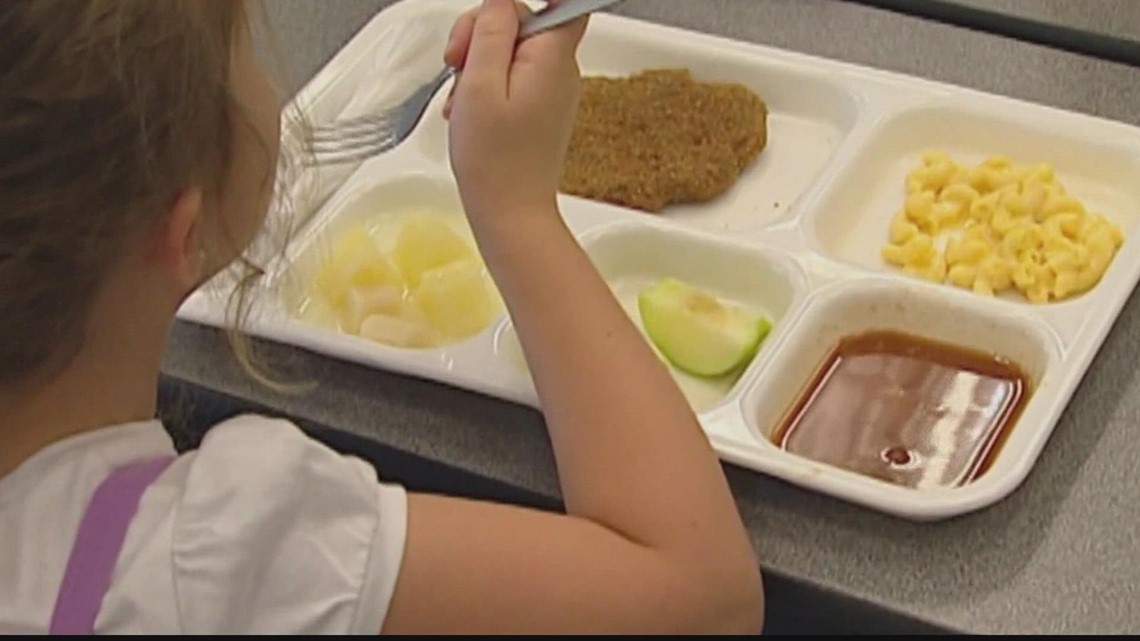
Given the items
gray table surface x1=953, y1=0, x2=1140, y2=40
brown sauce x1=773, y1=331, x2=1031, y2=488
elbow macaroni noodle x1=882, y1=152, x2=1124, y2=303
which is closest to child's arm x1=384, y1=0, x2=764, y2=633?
brown sauce x1=773, y1=331, x2=1031, y2=488

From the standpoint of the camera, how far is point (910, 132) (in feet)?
3.95

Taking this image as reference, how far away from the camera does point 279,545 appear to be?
754mm

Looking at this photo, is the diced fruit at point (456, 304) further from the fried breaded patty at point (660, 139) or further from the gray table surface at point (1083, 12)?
the gray table surface at point (1083, 12)

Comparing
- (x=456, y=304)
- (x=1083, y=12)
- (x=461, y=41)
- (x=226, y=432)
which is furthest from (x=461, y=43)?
(x=1083, y=12)

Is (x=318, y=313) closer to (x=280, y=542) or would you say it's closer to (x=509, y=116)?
(x=509, y=116)

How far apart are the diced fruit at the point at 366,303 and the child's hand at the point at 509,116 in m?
0.17

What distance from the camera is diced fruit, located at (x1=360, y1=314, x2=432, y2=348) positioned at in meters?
1.07

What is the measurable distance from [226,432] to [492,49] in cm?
27

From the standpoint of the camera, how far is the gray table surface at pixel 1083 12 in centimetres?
125

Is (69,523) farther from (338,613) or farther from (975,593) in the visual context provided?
(975,593)

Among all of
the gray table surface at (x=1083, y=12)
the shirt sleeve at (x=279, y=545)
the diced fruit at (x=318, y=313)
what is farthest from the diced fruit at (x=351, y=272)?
the gray table surface at (x=1083, y=12)

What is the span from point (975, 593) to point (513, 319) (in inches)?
10.7

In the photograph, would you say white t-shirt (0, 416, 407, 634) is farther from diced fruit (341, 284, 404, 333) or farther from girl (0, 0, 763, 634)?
diced fruit (341, 284, 404, 333)

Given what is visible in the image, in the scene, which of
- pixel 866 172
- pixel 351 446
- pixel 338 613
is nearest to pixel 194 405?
pixel 351 446
